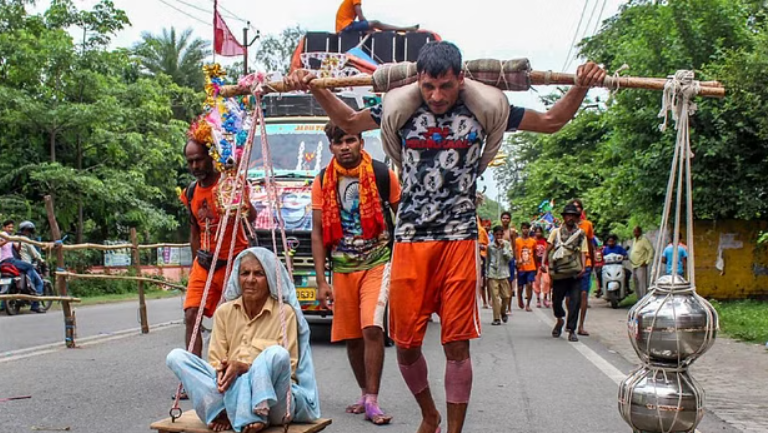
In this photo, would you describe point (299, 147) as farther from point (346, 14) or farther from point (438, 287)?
point (438, 287)

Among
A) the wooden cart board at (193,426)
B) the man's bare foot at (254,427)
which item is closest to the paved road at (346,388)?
the wooden cart board at (193,426)

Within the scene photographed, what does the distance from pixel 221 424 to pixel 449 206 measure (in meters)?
1.68

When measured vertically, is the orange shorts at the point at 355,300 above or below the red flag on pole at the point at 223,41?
below

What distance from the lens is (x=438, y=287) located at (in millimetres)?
4418

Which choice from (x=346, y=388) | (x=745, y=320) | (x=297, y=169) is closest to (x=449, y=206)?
(x=346, y=388)

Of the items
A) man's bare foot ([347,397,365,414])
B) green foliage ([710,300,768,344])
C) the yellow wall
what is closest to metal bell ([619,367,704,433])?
man's bare foot ([347,397,365,414])

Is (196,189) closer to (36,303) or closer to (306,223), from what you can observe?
(306,223)

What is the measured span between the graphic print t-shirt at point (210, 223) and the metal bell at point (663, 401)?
3521 millimetres

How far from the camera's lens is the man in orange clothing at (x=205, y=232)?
636cm

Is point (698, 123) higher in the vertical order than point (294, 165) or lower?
Answer: higher

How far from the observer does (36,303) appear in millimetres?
16297

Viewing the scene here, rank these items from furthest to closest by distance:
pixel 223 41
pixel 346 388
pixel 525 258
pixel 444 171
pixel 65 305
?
pixel 223 41
pixel 525 258
pixel 65 305
pixel 346 388
pixel 444 171

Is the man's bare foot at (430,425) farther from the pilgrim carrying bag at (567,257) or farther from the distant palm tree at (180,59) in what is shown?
the distant palm tree at (180,59)

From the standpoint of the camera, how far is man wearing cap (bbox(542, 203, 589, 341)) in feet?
35.9
